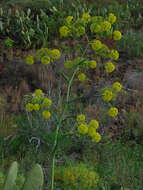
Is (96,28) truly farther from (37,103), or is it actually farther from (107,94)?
(37,103)

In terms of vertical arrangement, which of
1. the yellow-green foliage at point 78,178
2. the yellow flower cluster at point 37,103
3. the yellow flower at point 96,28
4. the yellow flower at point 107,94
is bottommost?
the yellow-green foliage at point 78,178

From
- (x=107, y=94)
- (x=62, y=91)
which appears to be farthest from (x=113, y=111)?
(x=62, y=91)

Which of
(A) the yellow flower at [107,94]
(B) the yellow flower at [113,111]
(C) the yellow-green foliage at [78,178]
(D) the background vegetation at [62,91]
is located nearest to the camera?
(A) the yellow flower at [107,94]

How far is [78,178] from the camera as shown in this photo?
5773 mm

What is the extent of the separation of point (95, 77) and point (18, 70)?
130 centimetres

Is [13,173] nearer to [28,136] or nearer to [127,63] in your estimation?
[28,136]

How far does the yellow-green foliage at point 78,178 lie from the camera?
224 inches

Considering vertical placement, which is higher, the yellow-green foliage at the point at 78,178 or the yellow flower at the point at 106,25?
the yellow flower at the point at 106,25

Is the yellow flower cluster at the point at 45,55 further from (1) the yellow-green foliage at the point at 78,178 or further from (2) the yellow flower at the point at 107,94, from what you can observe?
(1) the yellow-green foliage at the point at 78,178

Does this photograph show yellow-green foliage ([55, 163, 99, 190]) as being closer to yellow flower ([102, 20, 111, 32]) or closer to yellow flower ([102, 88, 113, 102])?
yellow flower ([102, 88, 113, 102])

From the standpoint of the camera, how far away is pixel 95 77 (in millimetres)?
9078

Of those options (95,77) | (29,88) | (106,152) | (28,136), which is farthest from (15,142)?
(95,77)

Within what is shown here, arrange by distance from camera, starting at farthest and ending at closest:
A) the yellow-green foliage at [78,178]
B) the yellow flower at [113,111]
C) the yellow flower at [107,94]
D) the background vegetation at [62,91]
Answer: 1. the background vegetation at [62,91]
2. the yellow-green foliage at [78,178]
3. the yellow flower at [113,111]
4. the yellow flower at [107,94]

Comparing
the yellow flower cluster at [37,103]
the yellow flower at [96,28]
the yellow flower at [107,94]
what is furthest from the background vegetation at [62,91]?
the yellow flower at [96,28]
